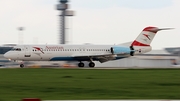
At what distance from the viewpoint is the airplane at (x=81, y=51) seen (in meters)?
56.4

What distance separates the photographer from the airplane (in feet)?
185

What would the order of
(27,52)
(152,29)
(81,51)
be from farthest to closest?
(152,29) → (81,51) → (27,52)

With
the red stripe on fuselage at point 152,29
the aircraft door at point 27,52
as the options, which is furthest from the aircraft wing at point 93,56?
the aircraft door at point 27,52

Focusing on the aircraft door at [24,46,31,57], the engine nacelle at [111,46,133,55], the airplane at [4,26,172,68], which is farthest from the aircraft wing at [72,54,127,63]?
the aircraft door at [24,46,31,57]

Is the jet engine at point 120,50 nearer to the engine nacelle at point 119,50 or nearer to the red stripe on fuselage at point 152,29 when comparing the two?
the engine nacelle at point 119,50

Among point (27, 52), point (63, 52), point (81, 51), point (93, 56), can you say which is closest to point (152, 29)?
point (93, 56)

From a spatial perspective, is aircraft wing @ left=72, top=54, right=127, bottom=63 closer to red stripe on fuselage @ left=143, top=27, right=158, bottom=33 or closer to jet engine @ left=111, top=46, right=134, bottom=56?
A: jet engine @ left=111, top=46, right=134, bottom=56

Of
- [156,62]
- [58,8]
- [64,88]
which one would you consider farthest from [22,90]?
[58,8]

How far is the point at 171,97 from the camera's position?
67.7 ft

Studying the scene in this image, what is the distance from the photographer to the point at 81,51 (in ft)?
192

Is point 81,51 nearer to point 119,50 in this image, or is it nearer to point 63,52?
point 63,52

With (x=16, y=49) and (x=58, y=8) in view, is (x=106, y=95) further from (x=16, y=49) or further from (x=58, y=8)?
(x=58, y=8)

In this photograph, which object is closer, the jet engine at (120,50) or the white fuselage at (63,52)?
the white fuselage at (63,52)

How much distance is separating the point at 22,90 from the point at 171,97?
7.32 meters
